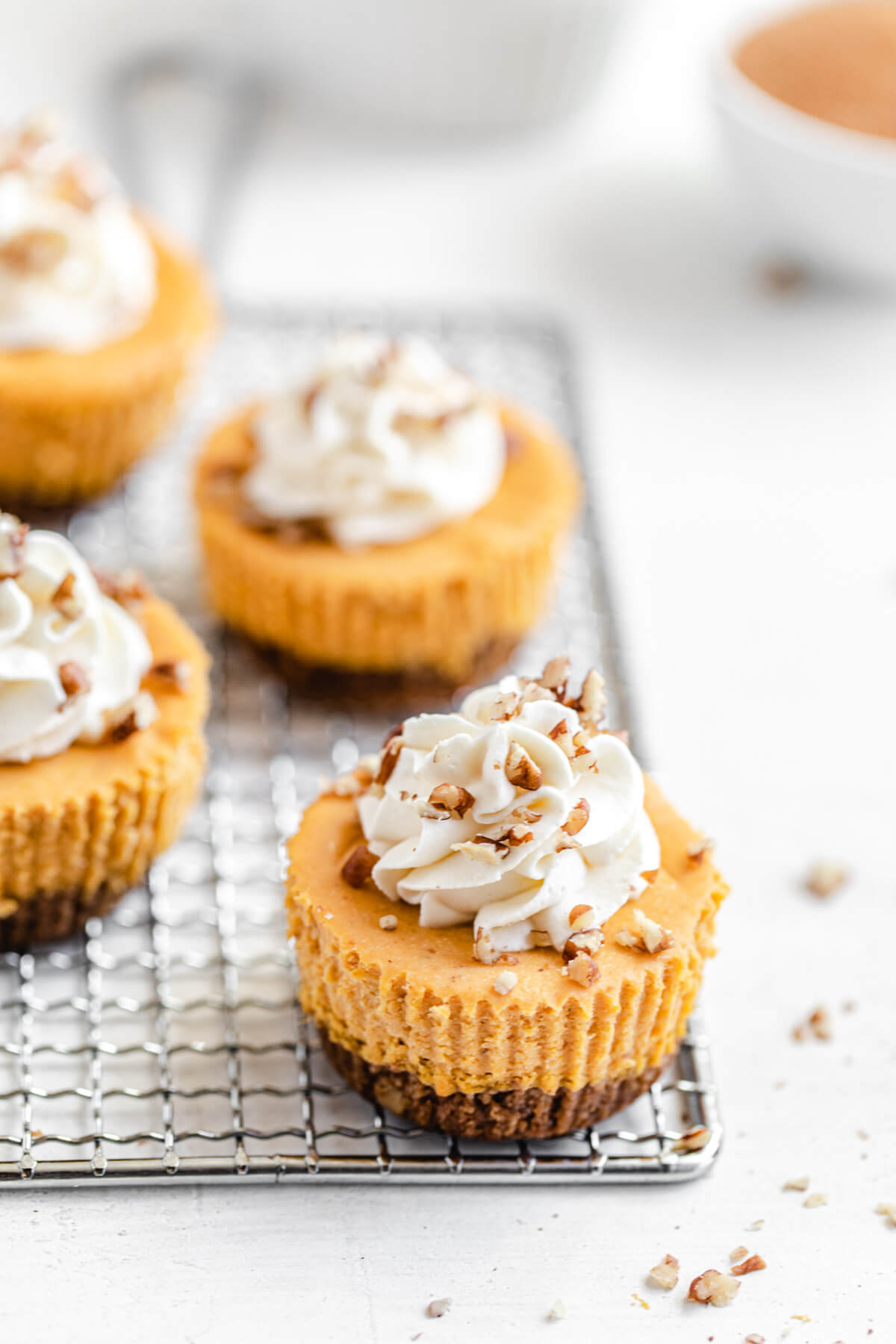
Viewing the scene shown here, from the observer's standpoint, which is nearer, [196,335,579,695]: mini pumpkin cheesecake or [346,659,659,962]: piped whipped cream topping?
[346,659,659,962]: piped whipped cream topping

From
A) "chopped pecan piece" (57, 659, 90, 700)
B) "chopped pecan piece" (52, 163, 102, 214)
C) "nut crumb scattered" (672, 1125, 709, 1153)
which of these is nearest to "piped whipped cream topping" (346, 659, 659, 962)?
"nut crumb scattered" (672, 1125, 709, 1153)

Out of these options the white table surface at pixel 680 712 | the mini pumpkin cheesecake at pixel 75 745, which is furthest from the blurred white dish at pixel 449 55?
the mini pumpkin cheesecake at pixel 75 745

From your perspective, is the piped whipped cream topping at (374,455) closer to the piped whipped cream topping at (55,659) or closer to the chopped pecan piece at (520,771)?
the piped whipped cream topping at (55,659)

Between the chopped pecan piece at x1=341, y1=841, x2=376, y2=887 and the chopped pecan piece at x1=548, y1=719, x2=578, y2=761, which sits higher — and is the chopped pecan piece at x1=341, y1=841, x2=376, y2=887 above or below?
below

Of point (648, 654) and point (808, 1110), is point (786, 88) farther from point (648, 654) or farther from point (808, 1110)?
point (808, 1110)

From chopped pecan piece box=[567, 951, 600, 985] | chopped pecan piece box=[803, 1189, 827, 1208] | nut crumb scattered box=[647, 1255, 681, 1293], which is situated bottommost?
nut crumb scattered box=[647, 1255, 681, 1293]

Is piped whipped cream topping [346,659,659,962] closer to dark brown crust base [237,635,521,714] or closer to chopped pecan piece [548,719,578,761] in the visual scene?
chopped pecan piece [548,719,578,761]

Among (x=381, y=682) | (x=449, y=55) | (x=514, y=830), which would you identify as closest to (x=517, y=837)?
(x=514, y=830)
